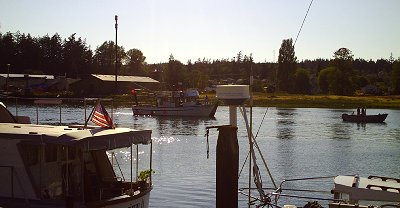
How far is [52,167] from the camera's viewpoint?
61.7 ft

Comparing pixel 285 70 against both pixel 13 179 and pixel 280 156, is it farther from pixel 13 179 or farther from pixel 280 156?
pixel 13 179

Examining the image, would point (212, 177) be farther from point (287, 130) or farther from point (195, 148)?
point (287, 130)

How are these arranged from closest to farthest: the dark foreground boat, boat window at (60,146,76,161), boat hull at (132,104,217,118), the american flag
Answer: boat window at (60,146,76,161) < the american flag < the dark foreground boat < boat hull at (132,104,217,118)

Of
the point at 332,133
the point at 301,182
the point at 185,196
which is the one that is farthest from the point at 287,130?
the point at 185,196

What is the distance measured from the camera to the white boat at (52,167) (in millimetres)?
17984

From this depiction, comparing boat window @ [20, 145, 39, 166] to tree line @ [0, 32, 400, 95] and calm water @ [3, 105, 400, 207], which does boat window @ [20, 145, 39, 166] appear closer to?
calm water @ [3, 105, 400, 207]

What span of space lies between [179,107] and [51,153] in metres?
90.9

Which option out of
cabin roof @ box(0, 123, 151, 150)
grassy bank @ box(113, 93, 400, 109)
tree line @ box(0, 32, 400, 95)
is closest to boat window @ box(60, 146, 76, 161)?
cabin roof @ box(0, 123, 151, 150)

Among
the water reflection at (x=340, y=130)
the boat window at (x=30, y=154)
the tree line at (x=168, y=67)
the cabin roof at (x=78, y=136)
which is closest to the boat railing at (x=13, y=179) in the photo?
the boat window at (x=30, y=154)

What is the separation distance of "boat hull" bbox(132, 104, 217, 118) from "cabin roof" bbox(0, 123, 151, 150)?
86189mm

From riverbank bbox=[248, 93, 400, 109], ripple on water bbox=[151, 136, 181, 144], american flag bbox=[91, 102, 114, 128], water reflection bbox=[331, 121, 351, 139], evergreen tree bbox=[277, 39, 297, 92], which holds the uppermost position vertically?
evergreen tree bbox=[277, 39, 297, 92]

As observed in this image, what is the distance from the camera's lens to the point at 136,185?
69.7 ft

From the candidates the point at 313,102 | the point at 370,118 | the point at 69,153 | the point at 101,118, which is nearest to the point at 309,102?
the point at 313,102

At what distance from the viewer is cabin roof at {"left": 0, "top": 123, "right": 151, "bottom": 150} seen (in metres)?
17.8
